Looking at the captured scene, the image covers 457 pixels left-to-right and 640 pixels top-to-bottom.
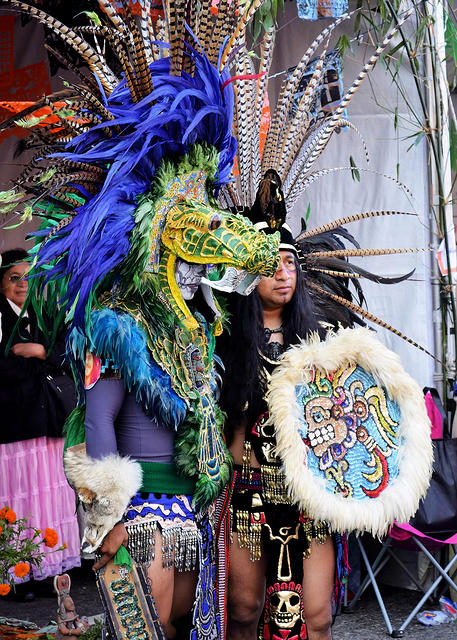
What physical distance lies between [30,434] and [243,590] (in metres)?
2.09

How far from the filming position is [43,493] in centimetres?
494

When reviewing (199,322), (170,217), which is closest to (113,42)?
(170,217)

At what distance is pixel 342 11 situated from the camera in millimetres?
4562

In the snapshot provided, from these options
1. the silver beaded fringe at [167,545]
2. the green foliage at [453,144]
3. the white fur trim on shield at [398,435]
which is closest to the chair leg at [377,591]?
the white fur trim on shield at [398,435]

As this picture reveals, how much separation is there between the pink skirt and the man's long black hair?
6.62 feet

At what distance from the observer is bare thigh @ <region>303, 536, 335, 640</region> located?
315cm

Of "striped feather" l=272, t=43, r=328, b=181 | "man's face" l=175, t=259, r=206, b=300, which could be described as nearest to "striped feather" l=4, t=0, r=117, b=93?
"man's face" l=175, t=259, r=206, b=300

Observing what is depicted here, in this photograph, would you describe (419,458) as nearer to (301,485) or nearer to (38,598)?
(301,485)

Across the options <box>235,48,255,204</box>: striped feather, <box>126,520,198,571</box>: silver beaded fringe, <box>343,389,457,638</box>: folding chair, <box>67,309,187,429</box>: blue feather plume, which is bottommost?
<box>343,389,457,638</box>: folding chair

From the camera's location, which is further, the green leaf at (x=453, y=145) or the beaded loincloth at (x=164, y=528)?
the green leaf at (x=453, y=145)

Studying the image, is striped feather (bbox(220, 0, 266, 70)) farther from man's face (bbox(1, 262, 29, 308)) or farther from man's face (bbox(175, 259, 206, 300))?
man's face (bbox(1, 262, 29, 308))

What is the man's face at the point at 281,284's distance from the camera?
3293 millimetres

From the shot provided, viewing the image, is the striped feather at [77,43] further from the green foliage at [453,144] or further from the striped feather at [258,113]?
the green foliage at [453,144]

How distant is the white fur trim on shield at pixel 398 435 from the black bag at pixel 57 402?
2169 mm
